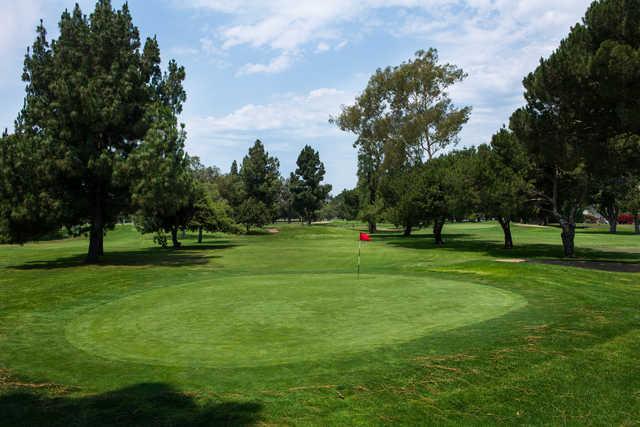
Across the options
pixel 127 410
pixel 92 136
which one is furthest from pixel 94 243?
pixel 127 410

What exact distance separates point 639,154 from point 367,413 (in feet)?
100

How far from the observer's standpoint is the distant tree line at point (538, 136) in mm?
A: 23609

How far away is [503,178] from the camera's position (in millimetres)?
33500

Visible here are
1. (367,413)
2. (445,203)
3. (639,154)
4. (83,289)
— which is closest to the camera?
(367,413)

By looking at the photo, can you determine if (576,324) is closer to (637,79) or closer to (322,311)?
(322,311)

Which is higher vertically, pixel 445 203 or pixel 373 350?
pixel 445 203

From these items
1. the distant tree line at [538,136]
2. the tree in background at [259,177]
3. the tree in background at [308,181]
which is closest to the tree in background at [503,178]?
the distant tree line at [538,136]

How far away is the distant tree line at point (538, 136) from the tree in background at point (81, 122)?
25.1 metres

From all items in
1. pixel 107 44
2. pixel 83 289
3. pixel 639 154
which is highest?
pixel 107 44

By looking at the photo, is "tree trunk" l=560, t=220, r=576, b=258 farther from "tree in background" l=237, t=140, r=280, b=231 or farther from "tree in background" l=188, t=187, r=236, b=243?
"tree in background" l=237, t=140, r=280, b=231

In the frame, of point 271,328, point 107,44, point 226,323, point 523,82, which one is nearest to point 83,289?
point 226,323

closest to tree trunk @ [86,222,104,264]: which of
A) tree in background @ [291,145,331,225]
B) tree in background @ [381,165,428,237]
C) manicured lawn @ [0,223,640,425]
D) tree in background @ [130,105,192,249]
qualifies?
tree in background @ [130,105,192,249]

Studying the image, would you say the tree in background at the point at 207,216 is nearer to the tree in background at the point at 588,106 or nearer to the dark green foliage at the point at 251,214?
the dark green foliage at the point at 251,214

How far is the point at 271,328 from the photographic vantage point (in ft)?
31.7
